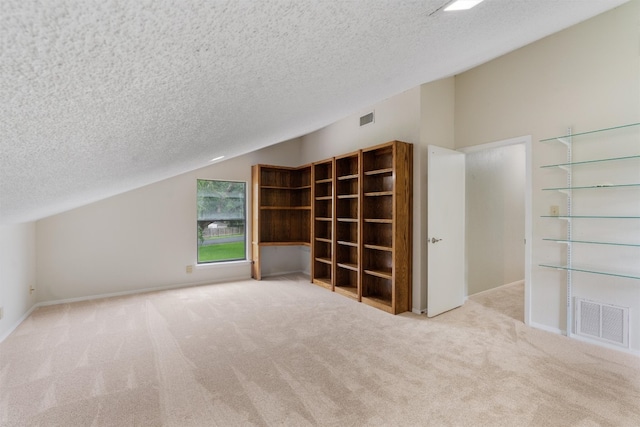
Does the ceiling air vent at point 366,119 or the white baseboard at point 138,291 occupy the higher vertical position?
the ceiling air vent at point 366,119

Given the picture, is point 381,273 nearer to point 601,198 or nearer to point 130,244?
point 601,198

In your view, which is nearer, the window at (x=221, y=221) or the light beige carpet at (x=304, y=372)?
the light beige carpet at (x=304, y=372)

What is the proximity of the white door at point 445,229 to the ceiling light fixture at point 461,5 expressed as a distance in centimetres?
241

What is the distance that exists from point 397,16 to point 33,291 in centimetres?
503

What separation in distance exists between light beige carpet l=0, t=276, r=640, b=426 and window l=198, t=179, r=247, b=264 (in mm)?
1697

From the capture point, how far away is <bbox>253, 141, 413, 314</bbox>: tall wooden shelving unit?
141 inches

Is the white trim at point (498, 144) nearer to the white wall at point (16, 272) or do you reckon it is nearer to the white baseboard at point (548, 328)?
the white baseboard at point (548, 328)

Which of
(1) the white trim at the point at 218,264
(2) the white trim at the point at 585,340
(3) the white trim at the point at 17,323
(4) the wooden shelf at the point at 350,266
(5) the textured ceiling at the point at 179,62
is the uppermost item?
(5) the textured ceiling at the point at 179,62

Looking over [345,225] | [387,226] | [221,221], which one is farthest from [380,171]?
[221,221]

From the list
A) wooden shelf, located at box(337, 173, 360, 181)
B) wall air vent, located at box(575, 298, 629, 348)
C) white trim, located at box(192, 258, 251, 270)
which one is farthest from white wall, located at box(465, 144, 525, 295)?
white trim, located at box(192, 258, 251, 270)

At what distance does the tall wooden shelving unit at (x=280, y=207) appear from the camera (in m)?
5.25

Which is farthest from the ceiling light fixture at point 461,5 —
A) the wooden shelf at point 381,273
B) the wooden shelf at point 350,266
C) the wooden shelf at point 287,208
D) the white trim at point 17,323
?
the white trim at point 17,323

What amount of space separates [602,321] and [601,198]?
1131 millimetres

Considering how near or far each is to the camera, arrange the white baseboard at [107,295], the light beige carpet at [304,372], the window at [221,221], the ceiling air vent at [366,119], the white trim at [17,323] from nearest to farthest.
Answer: the light beige carpet at [304,372] < the white trim at [17,323] < the white baseboard at [107,295] < the ceiling air vent at [366,119] < the window at [221,221]
